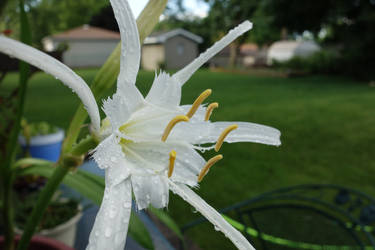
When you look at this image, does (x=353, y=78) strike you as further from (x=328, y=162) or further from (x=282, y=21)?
(x=328, y=162)

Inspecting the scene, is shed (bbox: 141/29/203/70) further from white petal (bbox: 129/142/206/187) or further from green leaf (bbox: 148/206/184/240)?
green leaf (bbox: 148/206/184/240)

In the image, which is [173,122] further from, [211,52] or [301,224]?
[301,224]

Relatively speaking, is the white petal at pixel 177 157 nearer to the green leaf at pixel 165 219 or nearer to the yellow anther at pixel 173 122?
the yellow anther at pixel 173 122

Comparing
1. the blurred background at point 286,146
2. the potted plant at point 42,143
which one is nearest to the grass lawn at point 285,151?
the blurred background at point 286,146

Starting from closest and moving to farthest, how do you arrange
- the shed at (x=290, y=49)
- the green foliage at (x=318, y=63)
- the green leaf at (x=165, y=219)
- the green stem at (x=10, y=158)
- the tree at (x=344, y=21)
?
the green stem at (x=10, y=158) → the green leaf at (x=165, y=219) → the tree at (x=344, y=21) → the green foliage at (x=318, y=63) → the shed at (x=290, y=49)

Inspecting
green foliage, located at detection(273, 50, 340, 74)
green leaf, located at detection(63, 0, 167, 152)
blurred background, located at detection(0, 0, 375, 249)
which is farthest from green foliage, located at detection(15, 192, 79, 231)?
green foliage, located at detection(273, 50, 340, 74)

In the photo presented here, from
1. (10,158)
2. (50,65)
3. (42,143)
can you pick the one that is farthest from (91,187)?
(42,143)

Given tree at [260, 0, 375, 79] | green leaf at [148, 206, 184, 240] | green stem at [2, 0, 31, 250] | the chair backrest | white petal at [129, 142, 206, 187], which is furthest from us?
tree at [260, 0, 375, 79]
